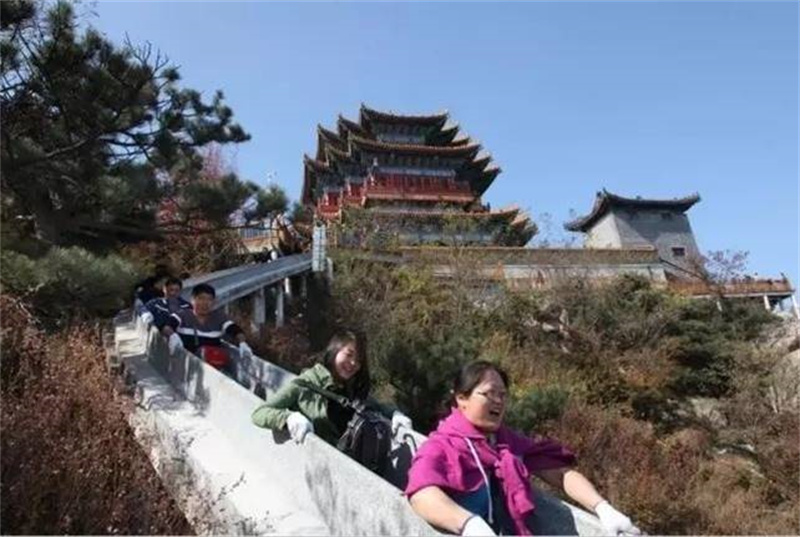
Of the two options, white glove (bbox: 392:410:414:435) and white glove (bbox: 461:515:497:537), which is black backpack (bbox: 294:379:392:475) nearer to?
white glove (bbox: 392:410:414:435)

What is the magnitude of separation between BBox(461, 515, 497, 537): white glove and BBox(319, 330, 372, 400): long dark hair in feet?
4.56

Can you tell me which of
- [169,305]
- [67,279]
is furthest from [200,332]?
[67,279]

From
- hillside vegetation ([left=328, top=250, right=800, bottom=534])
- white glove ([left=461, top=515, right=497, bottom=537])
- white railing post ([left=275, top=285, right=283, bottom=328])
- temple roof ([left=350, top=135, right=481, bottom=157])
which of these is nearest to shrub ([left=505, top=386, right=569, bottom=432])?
hillside vegetation ([left=328, top=250, right=800, bottom=534])

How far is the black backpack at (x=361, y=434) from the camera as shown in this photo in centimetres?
339

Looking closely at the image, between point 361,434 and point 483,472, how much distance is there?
112cm

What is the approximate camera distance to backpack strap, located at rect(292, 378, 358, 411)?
340cm

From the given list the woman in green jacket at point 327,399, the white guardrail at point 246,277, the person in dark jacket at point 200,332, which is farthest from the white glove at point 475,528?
the white guardrail at point 246,277

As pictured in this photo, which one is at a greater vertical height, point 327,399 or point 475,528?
point 327,399

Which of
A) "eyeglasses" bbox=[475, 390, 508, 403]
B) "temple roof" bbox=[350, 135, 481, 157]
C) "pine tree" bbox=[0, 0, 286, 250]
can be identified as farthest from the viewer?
"temple roof" bbox=[350, 135, 481, 157]

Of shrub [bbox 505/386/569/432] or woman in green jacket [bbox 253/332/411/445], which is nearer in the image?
woman in green jacket [bbox 253/332/411/445]

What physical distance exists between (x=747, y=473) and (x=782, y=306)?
1824 centimetres

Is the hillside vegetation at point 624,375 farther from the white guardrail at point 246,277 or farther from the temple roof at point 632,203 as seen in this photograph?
the temple roof at point 632,203

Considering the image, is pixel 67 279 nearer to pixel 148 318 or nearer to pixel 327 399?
pixel 327 399

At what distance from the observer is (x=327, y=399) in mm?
3533
